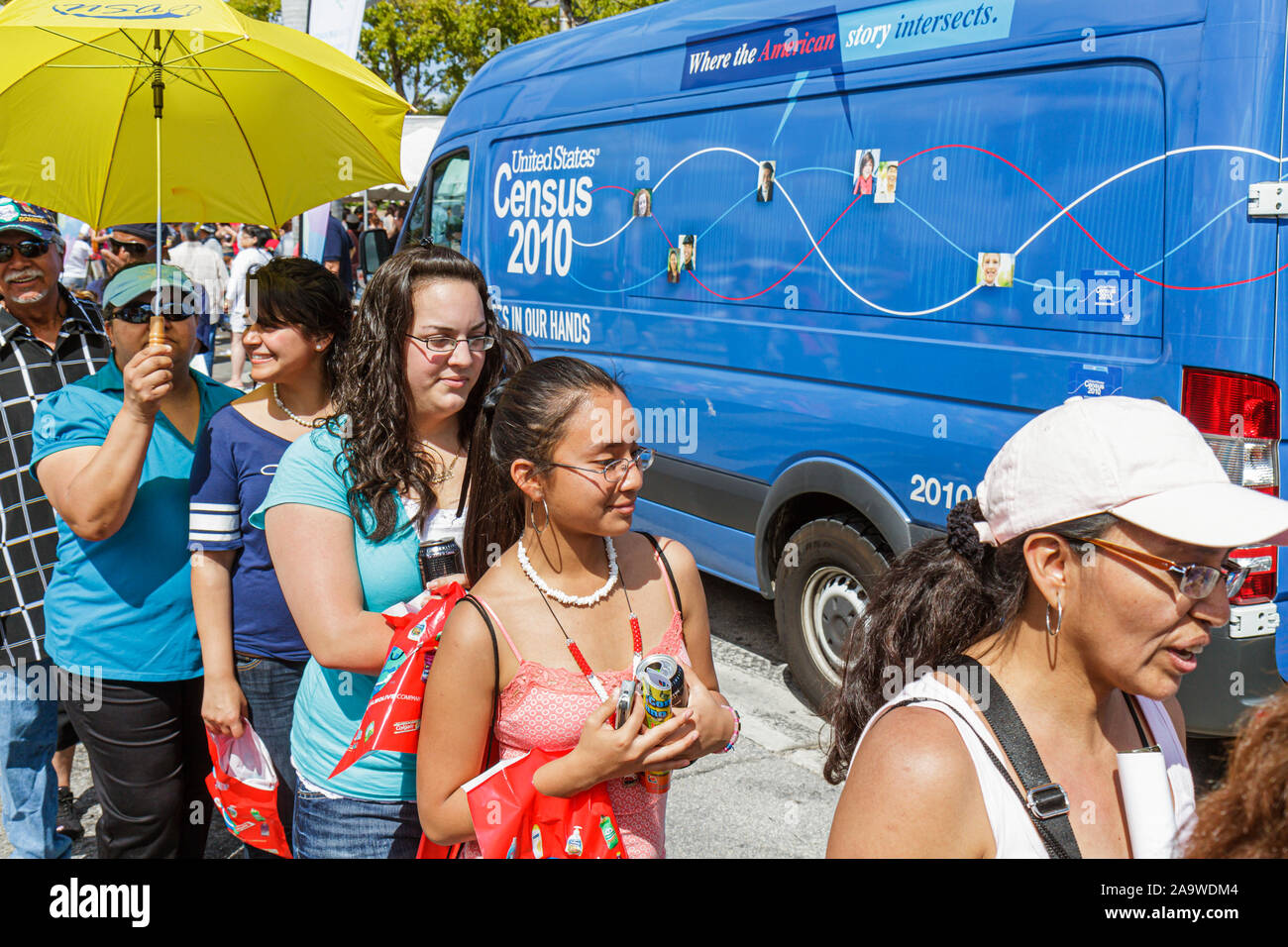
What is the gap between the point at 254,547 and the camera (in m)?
2.62

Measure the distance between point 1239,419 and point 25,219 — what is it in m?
3.76

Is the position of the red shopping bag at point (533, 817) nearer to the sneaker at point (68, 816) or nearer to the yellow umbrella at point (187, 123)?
the yellow umbrella at point (187, 123)

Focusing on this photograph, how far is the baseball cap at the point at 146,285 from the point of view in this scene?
2.85 metres

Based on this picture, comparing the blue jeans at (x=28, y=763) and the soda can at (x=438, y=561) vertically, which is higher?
the soda can at (x=438, y=561)

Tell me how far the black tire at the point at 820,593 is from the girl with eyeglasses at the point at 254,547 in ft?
8.30

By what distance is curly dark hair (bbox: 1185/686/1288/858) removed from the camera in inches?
43.5

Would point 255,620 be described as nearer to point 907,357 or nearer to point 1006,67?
point 907,357

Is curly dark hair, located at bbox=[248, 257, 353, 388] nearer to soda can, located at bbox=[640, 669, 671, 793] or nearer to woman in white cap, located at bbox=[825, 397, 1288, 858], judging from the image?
soda can, located at bbox=[640, 669, 671, 793]

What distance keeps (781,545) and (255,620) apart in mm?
2891

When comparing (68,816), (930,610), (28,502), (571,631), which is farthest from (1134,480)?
(68,816)

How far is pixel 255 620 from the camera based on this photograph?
2.62 metres

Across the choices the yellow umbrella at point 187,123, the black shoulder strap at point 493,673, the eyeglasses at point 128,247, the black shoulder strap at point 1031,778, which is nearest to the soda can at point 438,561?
the black shoulder strap at point 493,673

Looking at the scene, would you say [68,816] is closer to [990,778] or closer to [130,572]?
[130,572]

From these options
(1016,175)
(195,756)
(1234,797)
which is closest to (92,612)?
(195,756)
